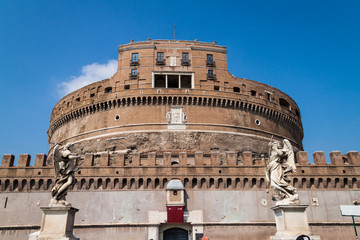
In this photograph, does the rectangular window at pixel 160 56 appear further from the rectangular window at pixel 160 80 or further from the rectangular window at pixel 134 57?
the rectangular window at pixel 134 57

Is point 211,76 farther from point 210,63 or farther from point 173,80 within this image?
point 173,80

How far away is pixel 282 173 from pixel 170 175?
501 inches

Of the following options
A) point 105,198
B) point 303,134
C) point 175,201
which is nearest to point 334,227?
point 175,201

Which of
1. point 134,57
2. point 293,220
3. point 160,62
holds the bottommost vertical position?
point 293,220

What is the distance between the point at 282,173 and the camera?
8.17 m

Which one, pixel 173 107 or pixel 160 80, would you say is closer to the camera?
pixel 173 107

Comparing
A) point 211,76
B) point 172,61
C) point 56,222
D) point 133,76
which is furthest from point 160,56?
point 56,222

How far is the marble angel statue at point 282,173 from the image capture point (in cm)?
786

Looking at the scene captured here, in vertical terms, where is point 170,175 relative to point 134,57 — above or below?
below

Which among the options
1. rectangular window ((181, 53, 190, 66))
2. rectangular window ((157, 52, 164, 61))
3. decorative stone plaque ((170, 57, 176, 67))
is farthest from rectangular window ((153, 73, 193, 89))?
rectangular window ((157, 52, 164, 61))

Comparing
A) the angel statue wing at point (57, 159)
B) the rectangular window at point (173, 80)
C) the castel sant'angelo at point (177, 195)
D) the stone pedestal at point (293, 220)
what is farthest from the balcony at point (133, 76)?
the stone pedestal at point (293, 220)

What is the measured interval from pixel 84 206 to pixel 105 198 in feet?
4.62

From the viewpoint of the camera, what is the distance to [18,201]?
20.1 m

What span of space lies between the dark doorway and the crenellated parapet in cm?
280
